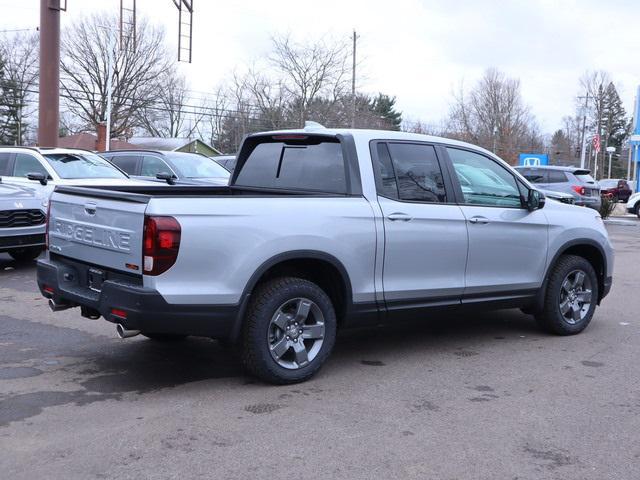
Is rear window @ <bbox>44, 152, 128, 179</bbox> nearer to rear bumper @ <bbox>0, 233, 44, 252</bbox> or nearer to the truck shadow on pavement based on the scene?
rear bumper @ <bbox>0, 233, 44, 252</bbox>

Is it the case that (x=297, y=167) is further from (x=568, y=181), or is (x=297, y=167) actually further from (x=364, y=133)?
(x=568, y=181)

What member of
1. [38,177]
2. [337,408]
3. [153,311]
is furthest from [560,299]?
[38,177]

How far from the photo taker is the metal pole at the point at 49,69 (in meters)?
16.8

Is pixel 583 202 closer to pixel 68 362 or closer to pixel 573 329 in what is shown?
pixel 573 329

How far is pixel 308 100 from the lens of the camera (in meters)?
49.0

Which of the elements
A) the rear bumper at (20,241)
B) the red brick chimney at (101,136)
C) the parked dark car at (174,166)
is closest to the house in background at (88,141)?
the red brick chimney at (101,136)

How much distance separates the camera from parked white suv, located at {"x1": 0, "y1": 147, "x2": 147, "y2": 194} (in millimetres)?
11812

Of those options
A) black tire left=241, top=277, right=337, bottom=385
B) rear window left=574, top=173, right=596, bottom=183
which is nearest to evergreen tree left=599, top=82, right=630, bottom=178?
rear window left=574, top=173, right=596, bottom=183

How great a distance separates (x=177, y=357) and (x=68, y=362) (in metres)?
0.86

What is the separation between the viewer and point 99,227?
5203 millimetres

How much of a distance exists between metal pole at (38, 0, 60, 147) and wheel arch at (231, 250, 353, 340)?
1361 centimetres

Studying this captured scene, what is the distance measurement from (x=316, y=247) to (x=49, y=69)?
45.7ft

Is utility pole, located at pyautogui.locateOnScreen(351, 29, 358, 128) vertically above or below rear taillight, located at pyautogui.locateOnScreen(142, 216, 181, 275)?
above

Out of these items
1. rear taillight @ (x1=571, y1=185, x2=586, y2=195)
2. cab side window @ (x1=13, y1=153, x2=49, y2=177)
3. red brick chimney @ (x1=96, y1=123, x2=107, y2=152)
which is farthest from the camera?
red brick chimney @ (x1=96, y1=123, x2=107, y2=152)
